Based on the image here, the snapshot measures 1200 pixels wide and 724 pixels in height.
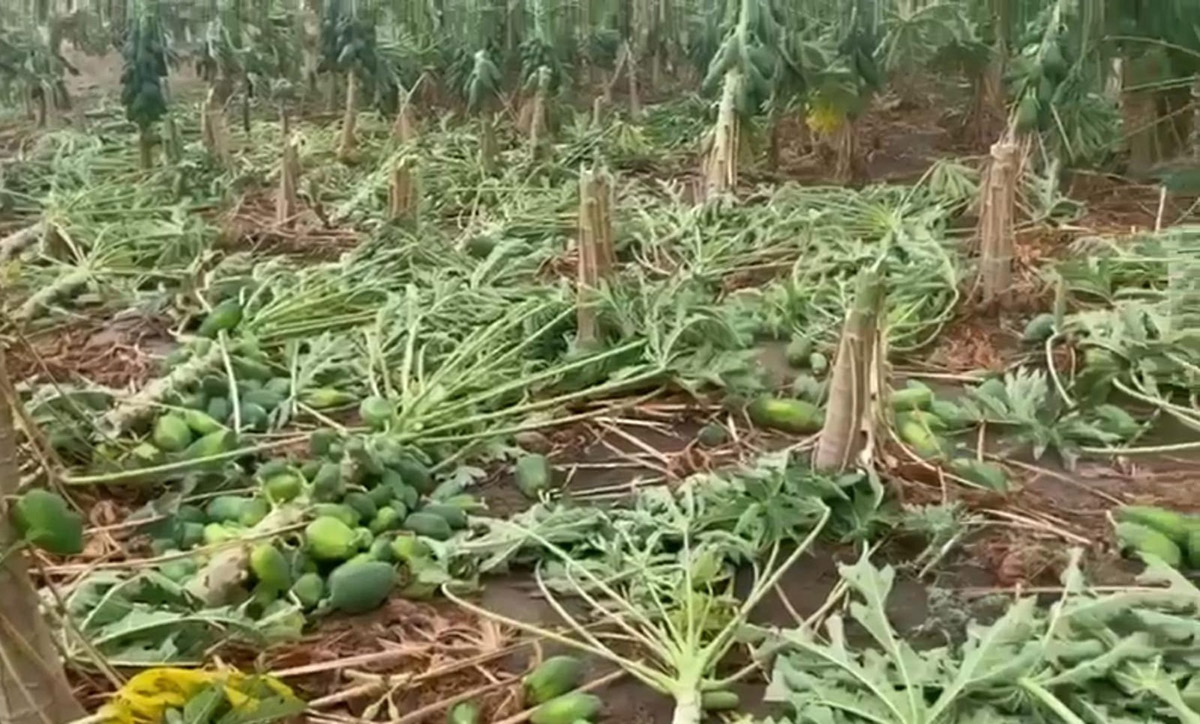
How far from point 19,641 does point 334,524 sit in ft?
2.97

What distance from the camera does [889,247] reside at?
5266mm

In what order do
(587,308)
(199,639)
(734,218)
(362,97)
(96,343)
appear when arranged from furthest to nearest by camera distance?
(362,97)
(734,218)
(96,343)
(587,308)
(199,639)

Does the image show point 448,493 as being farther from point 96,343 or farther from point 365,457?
point 96,343

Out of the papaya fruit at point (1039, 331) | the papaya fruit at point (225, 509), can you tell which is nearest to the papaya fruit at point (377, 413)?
the papaya fruit at point (225, 509)

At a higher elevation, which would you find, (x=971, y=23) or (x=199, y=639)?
(x=971, y=23)

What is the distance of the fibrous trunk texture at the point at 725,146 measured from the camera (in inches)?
254

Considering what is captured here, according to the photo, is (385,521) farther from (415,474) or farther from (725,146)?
(725,146)

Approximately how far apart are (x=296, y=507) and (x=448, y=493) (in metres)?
0.39

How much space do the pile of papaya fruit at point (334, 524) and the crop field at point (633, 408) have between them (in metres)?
0.01

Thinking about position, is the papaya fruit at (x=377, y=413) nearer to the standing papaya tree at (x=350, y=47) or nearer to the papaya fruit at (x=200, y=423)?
the papaya fruit at (x=200, y=423)

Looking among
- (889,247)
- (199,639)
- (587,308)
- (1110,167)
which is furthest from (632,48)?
(199,639)

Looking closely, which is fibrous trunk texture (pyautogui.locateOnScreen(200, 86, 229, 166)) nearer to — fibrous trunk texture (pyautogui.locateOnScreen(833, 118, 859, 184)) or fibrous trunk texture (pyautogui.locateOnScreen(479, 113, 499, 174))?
fibrous trunk texture (pyautogui.locateOnScreen(479, 113, 499, 174))

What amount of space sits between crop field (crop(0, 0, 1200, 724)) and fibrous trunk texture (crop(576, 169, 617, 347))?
0.04 feet

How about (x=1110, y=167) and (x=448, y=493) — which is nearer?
(x=448, y=493)
